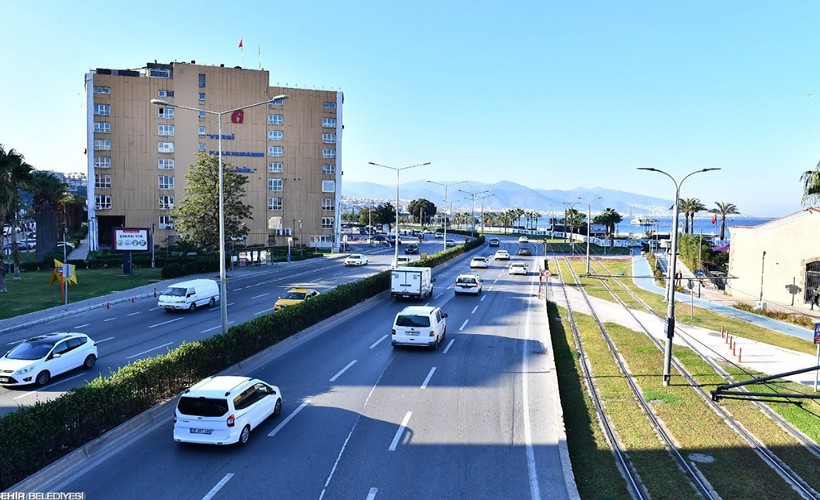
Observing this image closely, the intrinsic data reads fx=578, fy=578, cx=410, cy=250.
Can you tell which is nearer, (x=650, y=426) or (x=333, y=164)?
(x=650, y=426)

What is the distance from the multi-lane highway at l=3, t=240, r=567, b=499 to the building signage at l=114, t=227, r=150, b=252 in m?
27.2

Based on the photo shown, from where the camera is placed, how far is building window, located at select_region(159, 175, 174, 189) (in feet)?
288

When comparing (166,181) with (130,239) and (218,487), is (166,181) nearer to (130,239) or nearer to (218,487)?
(130,239)

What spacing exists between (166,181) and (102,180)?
878 centimetres

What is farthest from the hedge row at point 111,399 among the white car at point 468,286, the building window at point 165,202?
the building window at point 165,202

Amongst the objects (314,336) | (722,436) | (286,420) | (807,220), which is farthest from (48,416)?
(807,220)

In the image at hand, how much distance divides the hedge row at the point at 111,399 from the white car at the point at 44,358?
4.04 m

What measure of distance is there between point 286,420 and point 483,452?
18.1ft

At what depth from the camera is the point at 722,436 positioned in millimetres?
16234

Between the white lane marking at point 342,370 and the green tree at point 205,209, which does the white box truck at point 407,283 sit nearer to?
the white lane marking at point 342,370

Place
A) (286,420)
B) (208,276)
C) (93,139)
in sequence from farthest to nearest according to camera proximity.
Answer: (93,139), (208,276), (286,420)

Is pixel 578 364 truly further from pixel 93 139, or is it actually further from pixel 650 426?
pixel 93 139

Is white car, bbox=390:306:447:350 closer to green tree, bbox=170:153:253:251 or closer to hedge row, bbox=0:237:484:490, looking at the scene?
hedge row, bbox=0:237:484:490

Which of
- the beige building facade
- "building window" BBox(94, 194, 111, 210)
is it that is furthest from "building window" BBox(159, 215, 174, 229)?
the beige building facade
